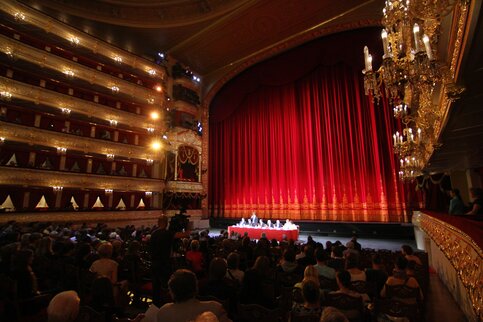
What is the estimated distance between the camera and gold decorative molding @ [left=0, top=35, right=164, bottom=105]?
11777 mm

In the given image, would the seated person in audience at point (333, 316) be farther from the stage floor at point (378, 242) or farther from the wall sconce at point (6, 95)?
the wall sconce at point (6, 95)

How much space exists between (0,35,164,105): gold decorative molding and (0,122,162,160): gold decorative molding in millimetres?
3165

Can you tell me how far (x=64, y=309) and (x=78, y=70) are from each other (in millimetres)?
15017

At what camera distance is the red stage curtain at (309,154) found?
43.5ft

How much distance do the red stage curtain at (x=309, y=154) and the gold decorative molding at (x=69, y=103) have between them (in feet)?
19.2

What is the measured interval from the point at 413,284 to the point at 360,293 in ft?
2.49

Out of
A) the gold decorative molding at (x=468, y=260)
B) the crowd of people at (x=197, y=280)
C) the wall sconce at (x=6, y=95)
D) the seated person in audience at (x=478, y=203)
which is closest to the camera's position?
the crowd of people at (x=197, y=280)

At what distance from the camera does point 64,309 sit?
2139mm

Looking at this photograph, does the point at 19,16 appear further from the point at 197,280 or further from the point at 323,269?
the point at 323,269

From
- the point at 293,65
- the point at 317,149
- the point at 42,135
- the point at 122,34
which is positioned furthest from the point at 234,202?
the point at 122,34

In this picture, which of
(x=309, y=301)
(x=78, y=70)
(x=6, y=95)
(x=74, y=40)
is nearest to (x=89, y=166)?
(x=6, y=95)

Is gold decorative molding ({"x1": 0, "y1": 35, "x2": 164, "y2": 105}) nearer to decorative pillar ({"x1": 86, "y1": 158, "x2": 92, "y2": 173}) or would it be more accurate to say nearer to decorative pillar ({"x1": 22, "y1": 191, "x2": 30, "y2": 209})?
decorative pillar ({"x1": 86, "y1": 158, "x2": 92, "y2": 173})

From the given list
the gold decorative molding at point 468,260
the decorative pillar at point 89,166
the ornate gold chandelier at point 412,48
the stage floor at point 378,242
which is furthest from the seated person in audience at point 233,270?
the decorative pillar at point 89,166

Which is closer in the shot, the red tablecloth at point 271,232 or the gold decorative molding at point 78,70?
A: the red tablecloth at point 271,232
